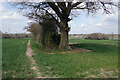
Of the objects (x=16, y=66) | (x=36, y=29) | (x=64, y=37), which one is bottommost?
(x=16, y=66)

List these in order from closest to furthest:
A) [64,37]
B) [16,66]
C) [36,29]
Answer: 1. [16,66]
2. [64,37]
3. [36,29]

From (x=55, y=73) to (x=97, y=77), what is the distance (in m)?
1.52

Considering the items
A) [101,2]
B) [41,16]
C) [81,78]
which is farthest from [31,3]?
[81,78]

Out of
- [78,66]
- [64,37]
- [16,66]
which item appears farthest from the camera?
[64,37]

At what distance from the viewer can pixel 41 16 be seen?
535 inches

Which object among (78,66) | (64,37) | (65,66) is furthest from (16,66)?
(64,37)

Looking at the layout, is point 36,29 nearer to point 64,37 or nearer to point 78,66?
point 64,37

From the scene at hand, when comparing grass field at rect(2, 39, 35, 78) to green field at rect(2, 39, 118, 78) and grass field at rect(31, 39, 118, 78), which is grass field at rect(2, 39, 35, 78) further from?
grass field at rect(31, 39, 118, 78)

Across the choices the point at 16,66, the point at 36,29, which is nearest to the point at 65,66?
the point at 16,66

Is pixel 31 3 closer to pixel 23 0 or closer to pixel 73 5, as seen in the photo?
pixel 23 0

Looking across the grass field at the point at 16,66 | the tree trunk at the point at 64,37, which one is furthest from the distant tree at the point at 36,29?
the grass field at the point at 16,66

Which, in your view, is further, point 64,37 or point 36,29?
point 36,29

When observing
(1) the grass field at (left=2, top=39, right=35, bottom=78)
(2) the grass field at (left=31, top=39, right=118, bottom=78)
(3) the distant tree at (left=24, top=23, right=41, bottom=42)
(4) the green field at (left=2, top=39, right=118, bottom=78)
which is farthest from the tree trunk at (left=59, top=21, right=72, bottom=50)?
(3) the distant tree at (left=24, top=23, right=41, bottom=42)

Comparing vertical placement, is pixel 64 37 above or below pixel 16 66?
above
